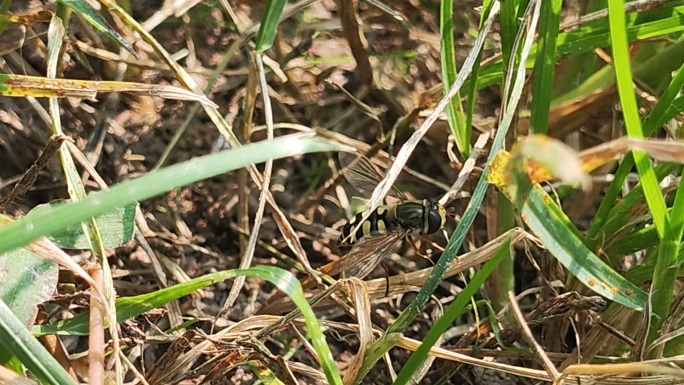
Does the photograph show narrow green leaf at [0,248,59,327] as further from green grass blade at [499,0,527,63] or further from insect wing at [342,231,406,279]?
green grass blade at [499,0,527,63]

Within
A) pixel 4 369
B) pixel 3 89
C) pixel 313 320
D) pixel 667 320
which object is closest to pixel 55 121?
pixel 3 89

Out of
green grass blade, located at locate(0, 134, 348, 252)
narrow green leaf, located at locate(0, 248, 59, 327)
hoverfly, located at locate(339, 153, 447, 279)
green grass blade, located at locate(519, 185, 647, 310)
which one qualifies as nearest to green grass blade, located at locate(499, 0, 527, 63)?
green grass blade, located at locate(519, 185, 647, 310)

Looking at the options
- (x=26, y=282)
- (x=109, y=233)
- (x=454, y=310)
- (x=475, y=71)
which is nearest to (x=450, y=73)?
(x=475, y=71)

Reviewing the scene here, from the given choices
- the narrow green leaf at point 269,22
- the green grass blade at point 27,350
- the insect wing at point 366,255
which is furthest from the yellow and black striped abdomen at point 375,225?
the green grass blade at point 27,350

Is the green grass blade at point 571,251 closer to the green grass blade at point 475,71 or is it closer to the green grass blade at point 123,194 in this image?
the green grass blade at point 475,71

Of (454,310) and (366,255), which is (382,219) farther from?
(454,310)

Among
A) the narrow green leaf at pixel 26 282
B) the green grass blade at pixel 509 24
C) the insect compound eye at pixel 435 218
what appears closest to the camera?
the narrow green leaf at pixel 26 282

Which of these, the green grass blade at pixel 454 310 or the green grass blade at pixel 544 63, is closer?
the green grass blade at pixel 454 310
